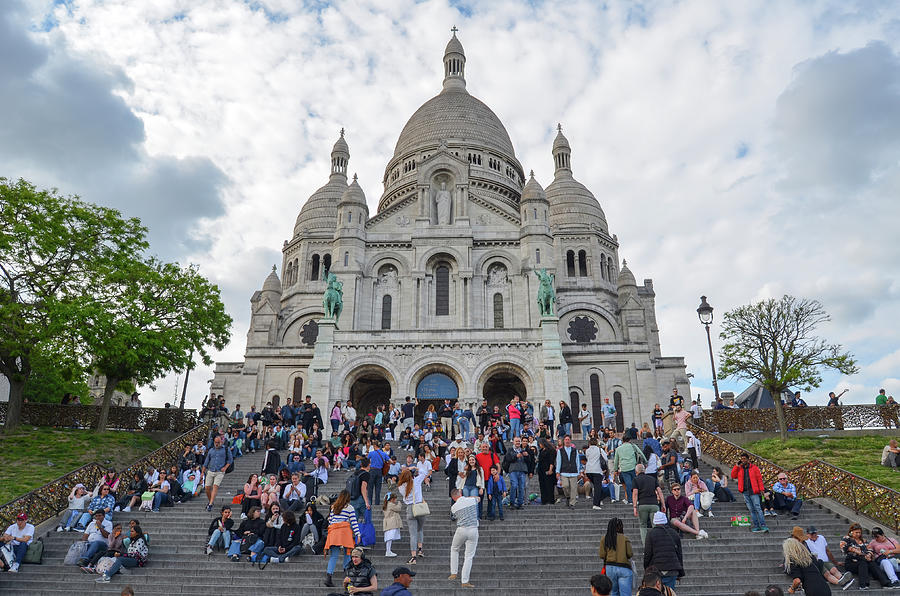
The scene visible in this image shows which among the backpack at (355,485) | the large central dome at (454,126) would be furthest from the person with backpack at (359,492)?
the large central dome at (454,126)

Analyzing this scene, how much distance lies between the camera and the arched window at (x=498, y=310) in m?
36.5

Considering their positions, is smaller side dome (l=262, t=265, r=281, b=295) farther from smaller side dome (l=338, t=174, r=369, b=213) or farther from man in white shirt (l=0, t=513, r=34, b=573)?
man in white shirt (l=0, t=513, r=34, b=573)

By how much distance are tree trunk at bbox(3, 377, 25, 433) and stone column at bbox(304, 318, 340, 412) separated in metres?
11.1

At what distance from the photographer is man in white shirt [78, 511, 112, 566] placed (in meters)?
13.4

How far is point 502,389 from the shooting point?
116ft

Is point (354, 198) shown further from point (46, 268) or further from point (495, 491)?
point (495, 491)

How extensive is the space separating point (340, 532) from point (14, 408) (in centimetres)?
1915

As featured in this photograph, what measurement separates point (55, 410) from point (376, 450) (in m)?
17.3

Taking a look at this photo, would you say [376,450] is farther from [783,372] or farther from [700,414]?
[783,372]

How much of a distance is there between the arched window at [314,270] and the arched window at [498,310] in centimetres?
1591

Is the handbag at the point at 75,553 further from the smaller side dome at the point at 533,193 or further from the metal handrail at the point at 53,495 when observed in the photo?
the smaller side dome at the point at 533,193

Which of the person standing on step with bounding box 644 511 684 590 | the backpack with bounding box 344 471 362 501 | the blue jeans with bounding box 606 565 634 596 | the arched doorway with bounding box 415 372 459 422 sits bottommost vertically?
the blue jeans with bounding box 606 565 634 596

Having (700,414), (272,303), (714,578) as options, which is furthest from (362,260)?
(714,578)

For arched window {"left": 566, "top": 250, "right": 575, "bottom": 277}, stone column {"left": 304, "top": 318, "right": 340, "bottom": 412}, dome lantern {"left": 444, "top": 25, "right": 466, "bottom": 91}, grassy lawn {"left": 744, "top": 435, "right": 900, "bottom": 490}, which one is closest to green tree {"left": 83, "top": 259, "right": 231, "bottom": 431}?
stone column {"left": 304, "top": 318, "right": 340, "bottom": 412}
